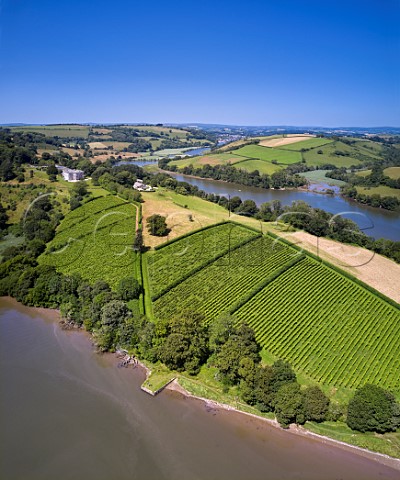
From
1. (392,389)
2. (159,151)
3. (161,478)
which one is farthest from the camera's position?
(159,151)

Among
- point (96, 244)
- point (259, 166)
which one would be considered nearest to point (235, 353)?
point (96, 244)

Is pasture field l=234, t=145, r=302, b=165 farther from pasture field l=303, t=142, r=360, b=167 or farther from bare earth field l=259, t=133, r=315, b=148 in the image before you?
bare earth field l=259, t=133, r=315, b=148

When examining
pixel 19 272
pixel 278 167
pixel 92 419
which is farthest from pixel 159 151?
pixel 92 419

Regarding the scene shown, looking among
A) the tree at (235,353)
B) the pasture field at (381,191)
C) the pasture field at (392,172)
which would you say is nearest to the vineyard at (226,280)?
the tree at (235,353)

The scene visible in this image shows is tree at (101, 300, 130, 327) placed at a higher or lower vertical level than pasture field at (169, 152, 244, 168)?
lower

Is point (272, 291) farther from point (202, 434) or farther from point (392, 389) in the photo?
point (202, 434)

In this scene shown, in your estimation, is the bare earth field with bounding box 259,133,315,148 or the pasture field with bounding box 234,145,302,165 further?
the bare earth field with bounding box 259,133,315,148

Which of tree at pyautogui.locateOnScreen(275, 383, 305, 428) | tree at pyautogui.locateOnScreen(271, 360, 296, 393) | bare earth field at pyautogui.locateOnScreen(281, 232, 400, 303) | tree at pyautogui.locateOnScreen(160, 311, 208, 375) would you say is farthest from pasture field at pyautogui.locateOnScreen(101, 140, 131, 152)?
tree at pyautogui.locateOnScreen(275, 383, 305, 428)
